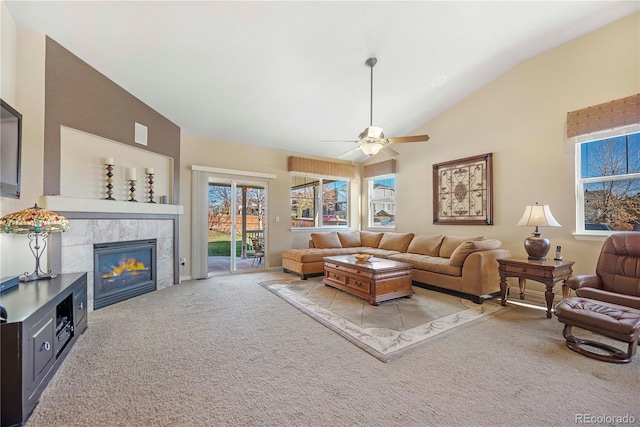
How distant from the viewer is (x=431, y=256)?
4.78 m

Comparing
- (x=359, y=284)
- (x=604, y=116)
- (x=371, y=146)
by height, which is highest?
(x=604, y=116)

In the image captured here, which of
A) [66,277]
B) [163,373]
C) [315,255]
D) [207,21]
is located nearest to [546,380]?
[163,373]

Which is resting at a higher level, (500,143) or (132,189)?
(500,143)

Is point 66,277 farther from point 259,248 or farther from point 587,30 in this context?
point 587,30

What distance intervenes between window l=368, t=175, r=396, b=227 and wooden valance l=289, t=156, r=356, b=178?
0.65 meters

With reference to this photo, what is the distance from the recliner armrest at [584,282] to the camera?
9.15 ft

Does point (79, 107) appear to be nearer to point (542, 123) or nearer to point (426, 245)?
point (426, 245)

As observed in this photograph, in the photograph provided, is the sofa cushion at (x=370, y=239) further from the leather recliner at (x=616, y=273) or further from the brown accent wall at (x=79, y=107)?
the brown accent wall at (x=79, y=107)

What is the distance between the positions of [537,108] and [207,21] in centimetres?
455

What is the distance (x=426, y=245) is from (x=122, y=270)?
489 centimetres

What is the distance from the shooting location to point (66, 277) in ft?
8.59

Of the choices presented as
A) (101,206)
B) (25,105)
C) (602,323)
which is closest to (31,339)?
(101,206)

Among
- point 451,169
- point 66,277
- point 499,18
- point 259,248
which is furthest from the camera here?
point 259,248

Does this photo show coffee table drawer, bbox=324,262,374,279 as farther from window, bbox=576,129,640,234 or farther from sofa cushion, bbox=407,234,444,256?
window, bbox=576,129,640,234
